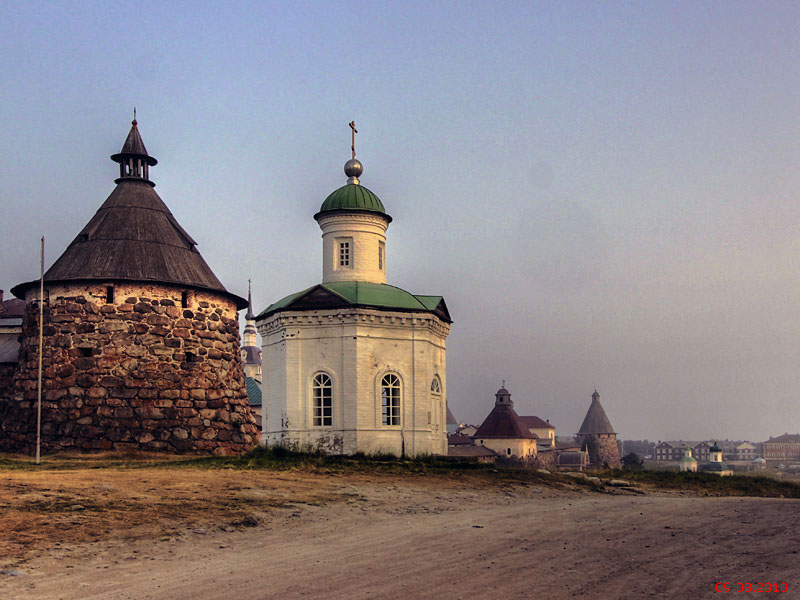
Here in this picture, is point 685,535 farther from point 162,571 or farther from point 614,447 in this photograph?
point 614,447

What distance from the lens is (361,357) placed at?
1078 inches

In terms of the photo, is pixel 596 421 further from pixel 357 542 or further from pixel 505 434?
pixel 357 542

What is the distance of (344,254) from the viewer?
3078 cm

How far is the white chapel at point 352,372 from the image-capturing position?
27.2 m

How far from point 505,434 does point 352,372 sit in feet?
213

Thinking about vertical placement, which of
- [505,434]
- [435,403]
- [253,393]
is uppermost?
[253,393]

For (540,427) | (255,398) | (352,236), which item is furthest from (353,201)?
(540,427)

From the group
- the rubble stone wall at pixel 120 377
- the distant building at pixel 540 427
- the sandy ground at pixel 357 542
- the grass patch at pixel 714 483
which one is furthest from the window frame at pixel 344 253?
the distant building at pixel 540 427

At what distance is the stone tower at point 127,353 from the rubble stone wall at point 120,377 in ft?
0.12

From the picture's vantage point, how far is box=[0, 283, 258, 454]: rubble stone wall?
29.3 m

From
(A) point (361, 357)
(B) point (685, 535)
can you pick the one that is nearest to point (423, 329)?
(A) point (361, 357)

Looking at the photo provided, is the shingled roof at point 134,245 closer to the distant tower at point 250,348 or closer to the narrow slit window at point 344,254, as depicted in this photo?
the narrow slit window at point 344,254

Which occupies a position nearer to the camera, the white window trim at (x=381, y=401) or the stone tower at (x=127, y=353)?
the white window trim at (x=381, y=401)

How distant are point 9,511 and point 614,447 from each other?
128074 millimetres
